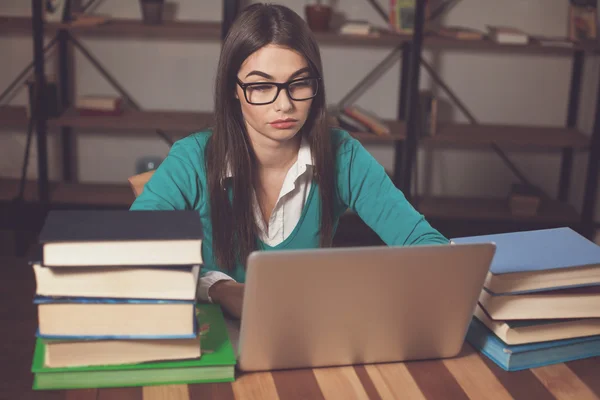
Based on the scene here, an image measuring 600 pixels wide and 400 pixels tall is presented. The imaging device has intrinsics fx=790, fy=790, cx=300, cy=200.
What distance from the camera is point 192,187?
175 centimetres

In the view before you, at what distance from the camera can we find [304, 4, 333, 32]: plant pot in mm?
3518

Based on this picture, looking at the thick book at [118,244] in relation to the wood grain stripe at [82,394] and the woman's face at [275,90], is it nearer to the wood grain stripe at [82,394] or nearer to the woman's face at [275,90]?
the wood grain stripe at [82,394]

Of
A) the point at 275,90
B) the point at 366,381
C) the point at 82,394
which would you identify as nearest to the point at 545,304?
the point at 366,381

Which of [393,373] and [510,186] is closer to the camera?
[393,373]

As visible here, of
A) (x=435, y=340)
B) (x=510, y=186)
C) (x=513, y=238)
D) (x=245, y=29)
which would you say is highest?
(x=245, y=29)

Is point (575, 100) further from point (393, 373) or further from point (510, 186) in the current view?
point (393, 373)

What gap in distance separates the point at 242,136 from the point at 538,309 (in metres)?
0.74

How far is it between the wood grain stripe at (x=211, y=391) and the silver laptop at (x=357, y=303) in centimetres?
5

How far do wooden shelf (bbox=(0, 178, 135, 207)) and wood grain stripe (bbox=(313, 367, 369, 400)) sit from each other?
254 centimetres

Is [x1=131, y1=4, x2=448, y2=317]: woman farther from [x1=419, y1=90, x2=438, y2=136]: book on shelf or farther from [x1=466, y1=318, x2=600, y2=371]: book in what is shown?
[x1=419, y1=90, x2=438, y2=136]: book on shelf

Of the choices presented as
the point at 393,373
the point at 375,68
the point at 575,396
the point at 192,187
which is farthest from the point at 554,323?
the point at 375,68

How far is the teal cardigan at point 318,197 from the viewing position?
168 centimetres

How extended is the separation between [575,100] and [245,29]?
278 centimetres

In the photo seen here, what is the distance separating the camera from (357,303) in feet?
3.86
